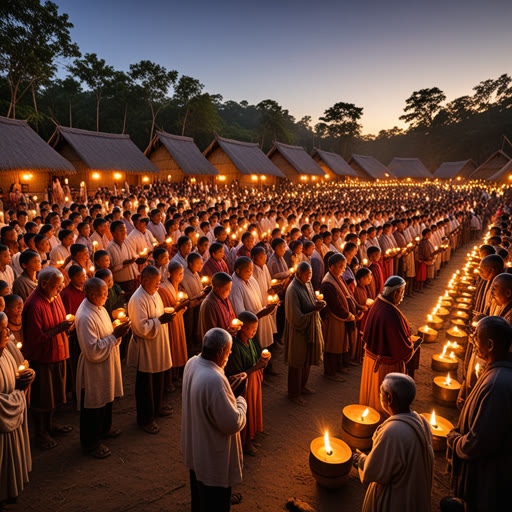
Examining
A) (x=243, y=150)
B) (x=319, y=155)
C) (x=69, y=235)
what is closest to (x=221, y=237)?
(x=69, y=235)

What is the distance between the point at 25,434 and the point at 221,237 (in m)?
6.33

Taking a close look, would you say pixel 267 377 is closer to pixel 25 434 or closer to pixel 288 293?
pixel 288 293

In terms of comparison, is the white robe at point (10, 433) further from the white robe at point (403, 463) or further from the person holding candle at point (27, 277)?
the white robe at point (403, 463)

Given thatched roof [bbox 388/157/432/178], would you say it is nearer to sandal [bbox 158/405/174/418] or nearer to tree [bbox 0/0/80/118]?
tree [bbox 0/0/80/118]

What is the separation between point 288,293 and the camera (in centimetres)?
526

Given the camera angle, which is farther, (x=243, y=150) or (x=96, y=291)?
(x=243, y=150)

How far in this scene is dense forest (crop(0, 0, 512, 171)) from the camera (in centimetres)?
2964

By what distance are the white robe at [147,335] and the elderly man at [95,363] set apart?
0.25 meters

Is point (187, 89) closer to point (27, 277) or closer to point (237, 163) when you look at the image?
point (237, 163)

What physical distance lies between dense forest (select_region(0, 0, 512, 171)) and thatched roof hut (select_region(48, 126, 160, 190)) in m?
7.17

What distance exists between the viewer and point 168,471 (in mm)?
4020

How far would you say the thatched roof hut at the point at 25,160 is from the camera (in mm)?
20672

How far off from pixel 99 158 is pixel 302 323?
26.4 meters

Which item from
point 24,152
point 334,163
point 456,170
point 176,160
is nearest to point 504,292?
point 24,152
